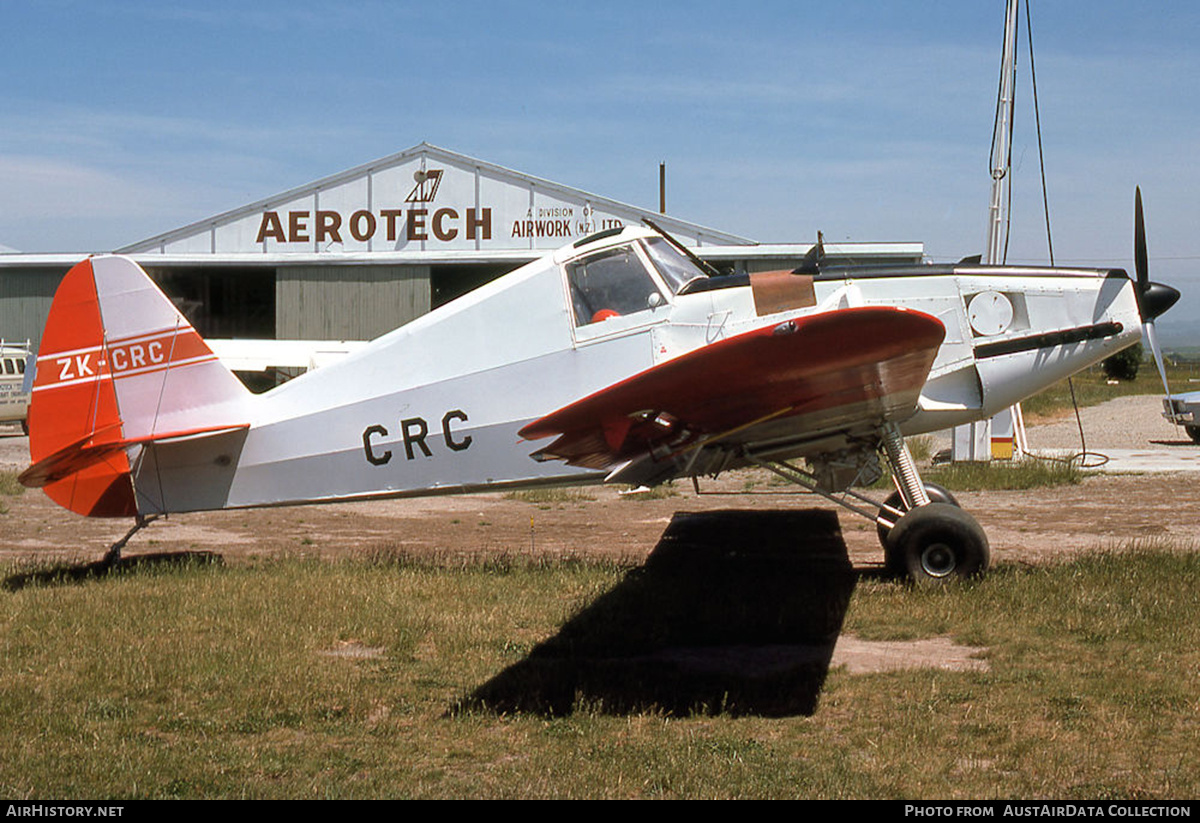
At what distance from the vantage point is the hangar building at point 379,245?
98.4 ft

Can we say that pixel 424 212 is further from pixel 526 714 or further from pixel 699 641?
pixel 526 714

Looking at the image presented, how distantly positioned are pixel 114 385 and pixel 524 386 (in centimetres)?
342

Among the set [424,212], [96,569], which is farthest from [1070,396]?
[96,569]

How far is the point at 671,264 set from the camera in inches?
307

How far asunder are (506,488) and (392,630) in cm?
160

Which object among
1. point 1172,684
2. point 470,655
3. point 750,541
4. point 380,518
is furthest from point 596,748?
point 380,518

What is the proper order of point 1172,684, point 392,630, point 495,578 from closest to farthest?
point 1172,684 < point 392,630 < point 495,578

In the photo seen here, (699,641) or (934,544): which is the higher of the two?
(934,544)

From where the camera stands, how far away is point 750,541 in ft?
34.8

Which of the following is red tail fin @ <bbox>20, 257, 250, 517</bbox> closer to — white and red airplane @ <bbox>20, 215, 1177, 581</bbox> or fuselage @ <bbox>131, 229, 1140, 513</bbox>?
white and red airplane @ <bbox>20, 215, 1177, 581</bbox>

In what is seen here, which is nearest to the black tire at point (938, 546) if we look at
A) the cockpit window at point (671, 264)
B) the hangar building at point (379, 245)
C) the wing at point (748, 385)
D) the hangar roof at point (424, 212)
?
the wing at point (748, 385)

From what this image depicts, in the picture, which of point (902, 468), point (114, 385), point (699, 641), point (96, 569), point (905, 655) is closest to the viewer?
point (905, 655)

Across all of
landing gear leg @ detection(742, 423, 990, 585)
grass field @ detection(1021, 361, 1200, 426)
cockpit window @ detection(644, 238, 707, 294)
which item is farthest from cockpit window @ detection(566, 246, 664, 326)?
grass field @ detection(1021, 361, 1200, 426)

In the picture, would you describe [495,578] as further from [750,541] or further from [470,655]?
[750,541]
